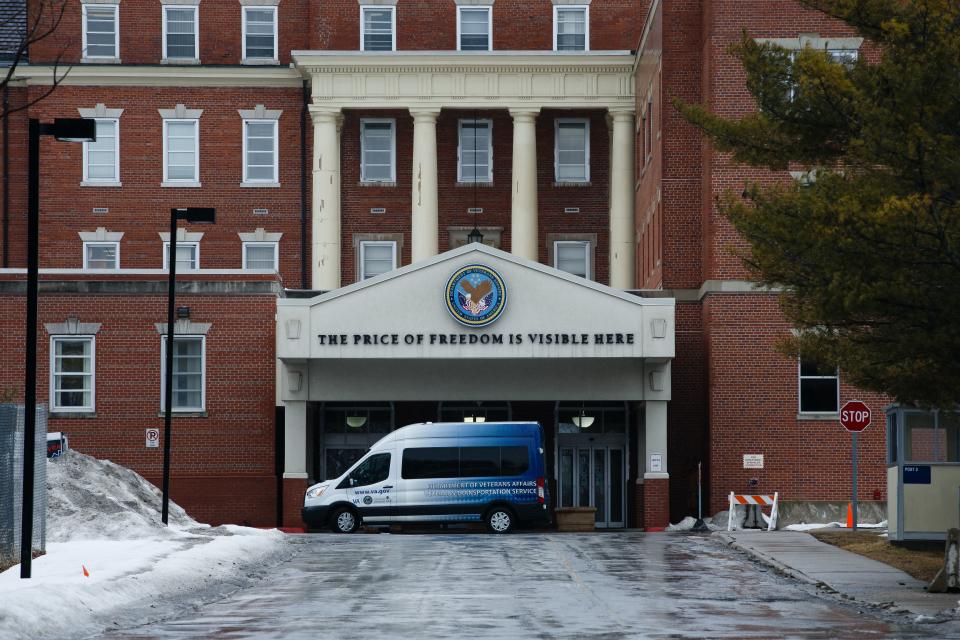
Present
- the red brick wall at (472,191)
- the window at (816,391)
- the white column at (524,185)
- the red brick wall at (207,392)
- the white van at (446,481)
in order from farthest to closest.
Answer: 1. the red brick wall at (472,191)
2. the white column at (524,185)
3. the red brick wall at (207,392)
4. the window at (816,391)
5. the white van at (446,481)

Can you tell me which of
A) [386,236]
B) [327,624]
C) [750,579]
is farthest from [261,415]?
[327,624]

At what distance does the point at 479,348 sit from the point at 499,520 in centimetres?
538

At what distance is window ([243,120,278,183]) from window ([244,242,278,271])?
7.30 feet

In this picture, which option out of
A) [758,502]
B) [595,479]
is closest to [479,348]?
[595,479]

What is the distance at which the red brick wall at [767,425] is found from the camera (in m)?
42.7

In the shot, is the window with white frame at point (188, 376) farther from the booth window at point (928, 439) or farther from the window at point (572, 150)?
the booth window at point (928, 439)

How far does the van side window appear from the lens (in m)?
39.4

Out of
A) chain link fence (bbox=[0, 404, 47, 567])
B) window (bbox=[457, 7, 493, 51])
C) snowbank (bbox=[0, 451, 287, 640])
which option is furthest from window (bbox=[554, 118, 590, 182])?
chain link fence (bbox=[0, 404, 47, 567])

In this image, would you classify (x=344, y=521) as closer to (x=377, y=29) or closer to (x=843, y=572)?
(x=843, y=572)

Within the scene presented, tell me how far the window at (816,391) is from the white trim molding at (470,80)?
50.7ft

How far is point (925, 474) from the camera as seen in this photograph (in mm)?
28594

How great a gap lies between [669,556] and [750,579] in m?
4.96

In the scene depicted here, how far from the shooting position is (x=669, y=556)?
29578mm

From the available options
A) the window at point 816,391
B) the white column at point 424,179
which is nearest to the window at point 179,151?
the white column at point 424,179
